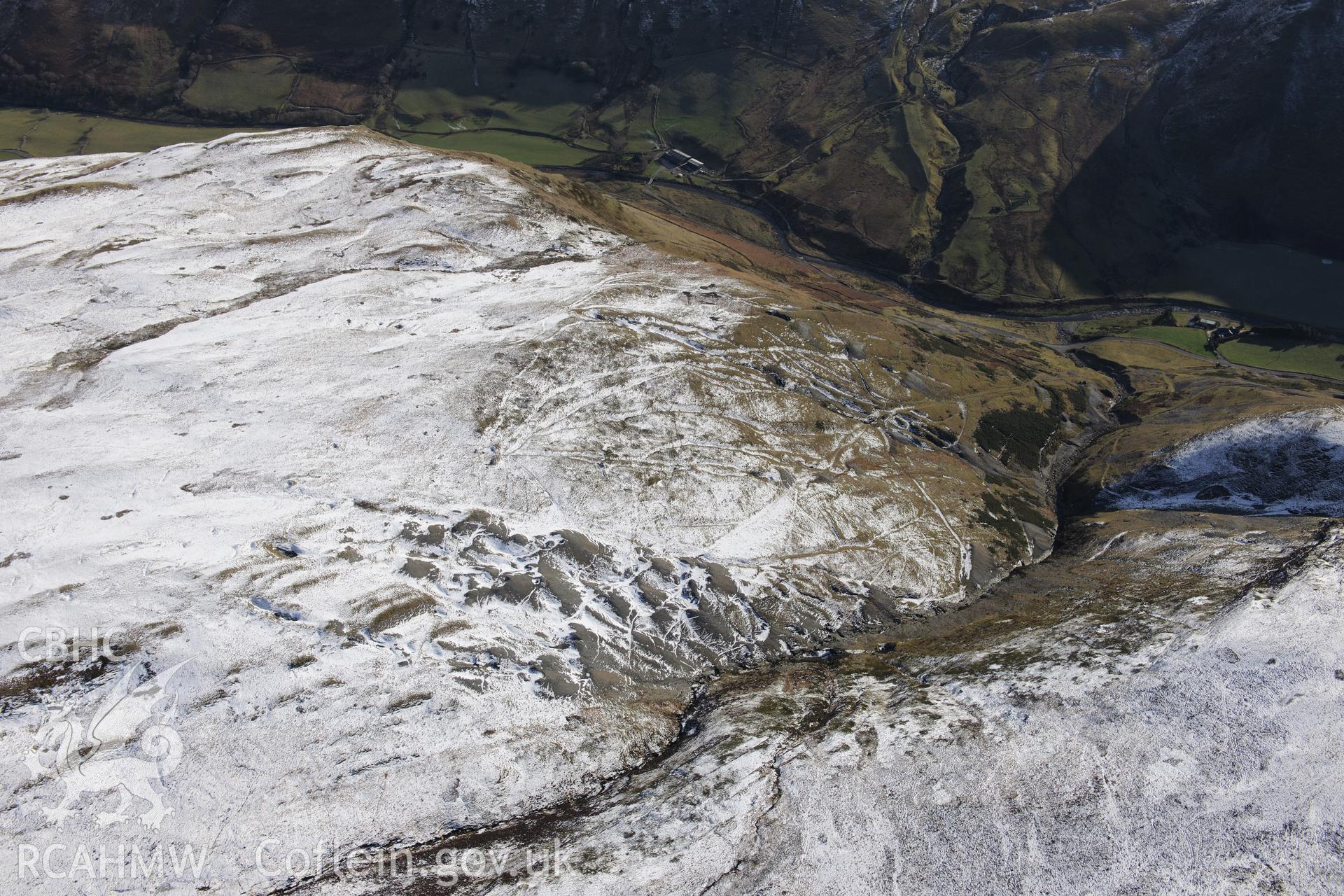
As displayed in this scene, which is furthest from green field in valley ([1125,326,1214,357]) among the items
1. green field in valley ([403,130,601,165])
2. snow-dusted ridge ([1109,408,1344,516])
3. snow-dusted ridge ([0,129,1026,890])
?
green field in valley ([403,130,601,165])

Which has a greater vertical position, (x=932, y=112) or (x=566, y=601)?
(x=932, y=112)

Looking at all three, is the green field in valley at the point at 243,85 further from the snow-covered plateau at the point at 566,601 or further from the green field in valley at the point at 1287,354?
the green field in valley at the point at 1287,354

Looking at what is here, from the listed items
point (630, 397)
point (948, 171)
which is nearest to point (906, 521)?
point (630, 397)

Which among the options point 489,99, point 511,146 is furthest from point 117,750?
point 489,99

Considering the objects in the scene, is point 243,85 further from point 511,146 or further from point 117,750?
point 117,750

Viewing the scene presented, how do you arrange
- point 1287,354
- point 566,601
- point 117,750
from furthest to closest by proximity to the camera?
point 1287,354 → point 566,601 → point 117,750

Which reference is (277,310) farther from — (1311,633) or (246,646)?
(1311,633)
